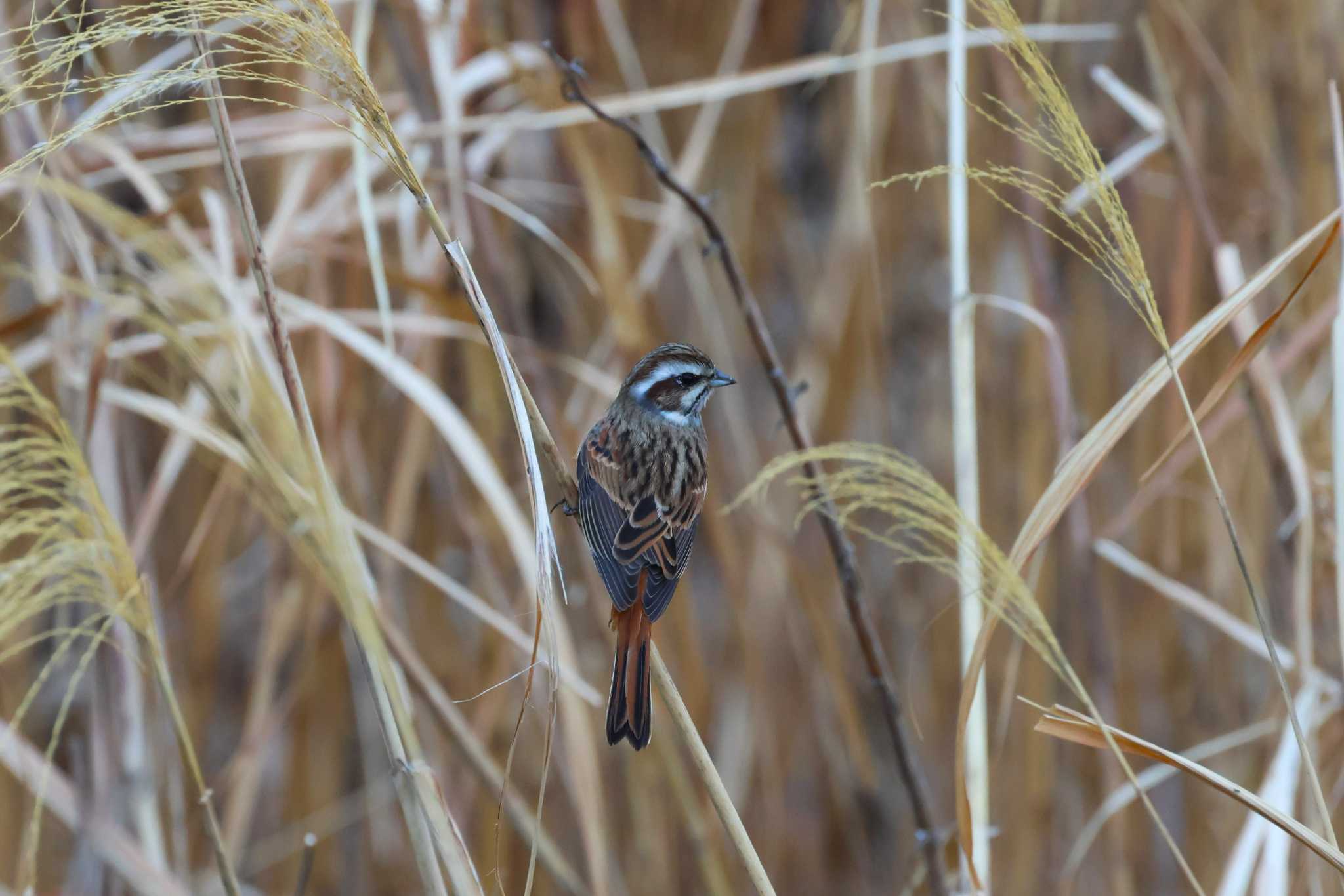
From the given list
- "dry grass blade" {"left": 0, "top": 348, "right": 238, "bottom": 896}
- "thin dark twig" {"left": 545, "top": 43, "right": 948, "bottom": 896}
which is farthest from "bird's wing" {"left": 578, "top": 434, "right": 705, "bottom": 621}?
"dry grass blade" {"left": 0, "top": 348, "right": 238, "bottom": 896}

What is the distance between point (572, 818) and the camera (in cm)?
228

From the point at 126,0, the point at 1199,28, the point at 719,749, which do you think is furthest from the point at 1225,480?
the point at 126,0

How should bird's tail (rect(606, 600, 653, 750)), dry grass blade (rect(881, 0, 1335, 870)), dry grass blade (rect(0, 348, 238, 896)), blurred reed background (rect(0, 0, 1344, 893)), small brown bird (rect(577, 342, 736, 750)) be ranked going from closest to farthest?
1. dry grass blade (rect(881, 0, 1335, 870))
2. dry grass blade (rect(0, 348, 238, 896))
3. bird's tail (rect(606, 600, 653, 750))
4. small brown bird (rect(577, 342, 736, 750))
5. blurred reed background (rect(0, 0, 1344, 893))

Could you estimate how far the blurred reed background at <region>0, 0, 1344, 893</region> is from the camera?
62.6 inches

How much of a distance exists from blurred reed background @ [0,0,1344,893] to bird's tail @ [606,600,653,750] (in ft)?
0.67

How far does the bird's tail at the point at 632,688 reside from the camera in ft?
3.65

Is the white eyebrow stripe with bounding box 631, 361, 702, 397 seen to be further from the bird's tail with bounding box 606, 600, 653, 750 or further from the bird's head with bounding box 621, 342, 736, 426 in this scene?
the bird's tail with bounding box 606, 600, 653, 750

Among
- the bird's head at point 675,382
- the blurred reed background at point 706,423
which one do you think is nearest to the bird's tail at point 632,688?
the blurred reed background at point 706,423

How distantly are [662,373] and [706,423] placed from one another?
58cm

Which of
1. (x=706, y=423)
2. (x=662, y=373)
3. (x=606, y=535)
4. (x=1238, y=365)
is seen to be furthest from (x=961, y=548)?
(x=706, y=423)

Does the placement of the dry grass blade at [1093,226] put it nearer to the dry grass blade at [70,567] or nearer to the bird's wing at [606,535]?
the bird's wing at [606,535]

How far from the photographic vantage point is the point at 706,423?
7.27 ft

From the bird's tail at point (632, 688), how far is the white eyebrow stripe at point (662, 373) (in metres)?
0.46

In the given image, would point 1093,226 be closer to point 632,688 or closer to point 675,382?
point 632,688
